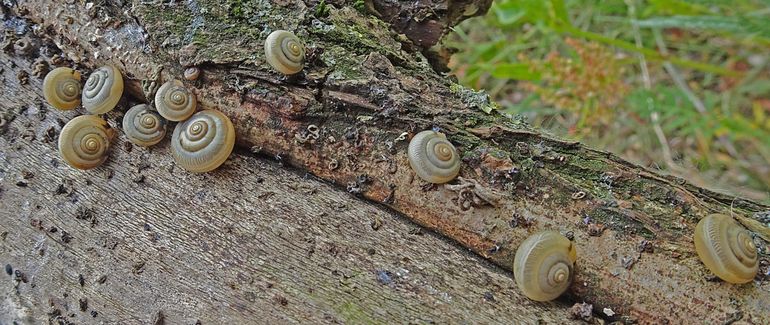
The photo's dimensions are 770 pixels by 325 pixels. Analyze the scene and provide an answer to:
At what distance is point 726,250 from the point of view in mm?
1785

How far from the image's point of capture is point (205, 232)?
6.67 ft

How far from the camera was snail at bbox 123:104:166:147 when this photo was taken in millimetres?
2105

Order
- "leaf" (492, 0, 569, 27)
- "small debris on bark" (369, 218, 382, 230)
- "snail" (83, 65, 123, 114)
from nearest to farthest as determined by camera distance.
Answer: "small debris on bark" (369, 218, 382, 230)
"snail" (83, 65, 123, 114)
"leaf" (492, 0, 569, 27)

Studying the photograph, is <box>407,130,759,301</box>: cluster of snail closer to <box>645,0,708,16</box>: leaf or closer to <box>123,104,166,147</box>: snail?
<box>123,104,166,147</box>: snail

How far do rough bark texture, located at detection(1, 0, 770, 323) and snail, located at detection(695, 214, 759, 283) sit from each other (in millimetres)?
50

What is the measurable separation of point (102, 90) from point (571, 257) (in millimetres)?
1652

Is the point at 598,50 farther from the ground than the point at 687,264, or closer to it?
farther from the ground

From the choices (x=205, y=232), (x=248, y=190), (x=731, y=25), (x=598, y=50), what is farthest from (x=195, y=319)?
(x=731, y=25)

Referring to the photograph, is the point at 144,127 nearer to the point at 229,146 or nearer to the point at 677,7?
the point at 229,146

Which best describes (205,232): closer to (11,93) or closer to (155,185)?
(155,185)

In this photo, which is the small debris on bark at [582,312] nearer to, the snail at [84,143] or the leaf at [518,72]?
the snail at [84,143]

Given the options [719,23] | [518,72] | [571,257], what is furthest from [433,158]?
[719,23]

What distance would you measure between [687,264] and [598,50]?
7.75 feet

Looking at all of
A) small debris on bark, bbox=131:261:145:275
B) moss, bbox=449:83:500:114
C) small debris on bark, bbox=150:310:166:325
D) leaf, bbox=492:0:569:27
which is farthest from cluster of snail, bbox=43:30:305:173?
leaf, bbox=492:0:569:27
